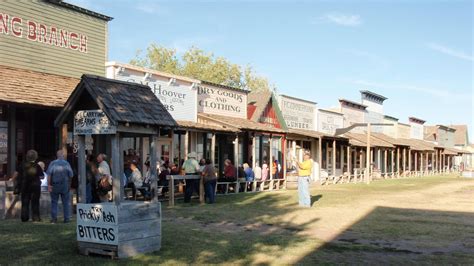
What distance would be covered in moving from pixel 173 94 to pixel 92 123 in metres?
13.2

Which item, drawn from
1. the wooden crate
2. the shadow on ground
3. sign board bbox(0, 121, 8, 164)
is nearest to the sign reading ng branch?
sign board bbox(0, 121, 8, 164)

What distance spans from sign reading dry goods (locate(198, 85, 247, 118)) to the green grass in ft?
32.1

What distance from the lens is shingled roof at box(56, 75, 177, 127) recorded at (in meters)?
8.55

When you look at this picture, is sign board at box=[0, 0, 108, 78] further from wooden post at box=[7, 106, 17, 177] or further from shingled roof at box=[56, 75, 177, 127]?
shingled roof at box=[56, 75, 177, 127]

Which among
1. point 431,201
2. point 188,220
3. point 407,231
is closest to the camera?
point 407,231

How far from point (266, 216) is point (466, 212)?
6.29 meters

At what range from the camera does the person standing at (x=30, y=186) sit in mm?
11695

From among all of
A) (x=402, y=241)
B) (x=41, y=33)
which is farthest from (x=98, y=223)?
(x=41, y=33)

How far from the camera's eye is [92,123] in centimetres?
896

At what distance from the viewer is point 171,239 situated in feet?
32.0

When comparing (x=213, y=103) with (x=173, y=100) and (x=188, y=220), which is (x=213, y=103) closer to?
(x=173, y=100)

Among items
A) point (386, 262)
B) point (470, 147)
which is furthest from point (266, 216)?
point (470, 147)

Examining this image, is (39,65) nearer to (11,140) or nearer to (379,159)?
(11,140)

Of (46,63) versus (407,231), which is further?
(46,63)
